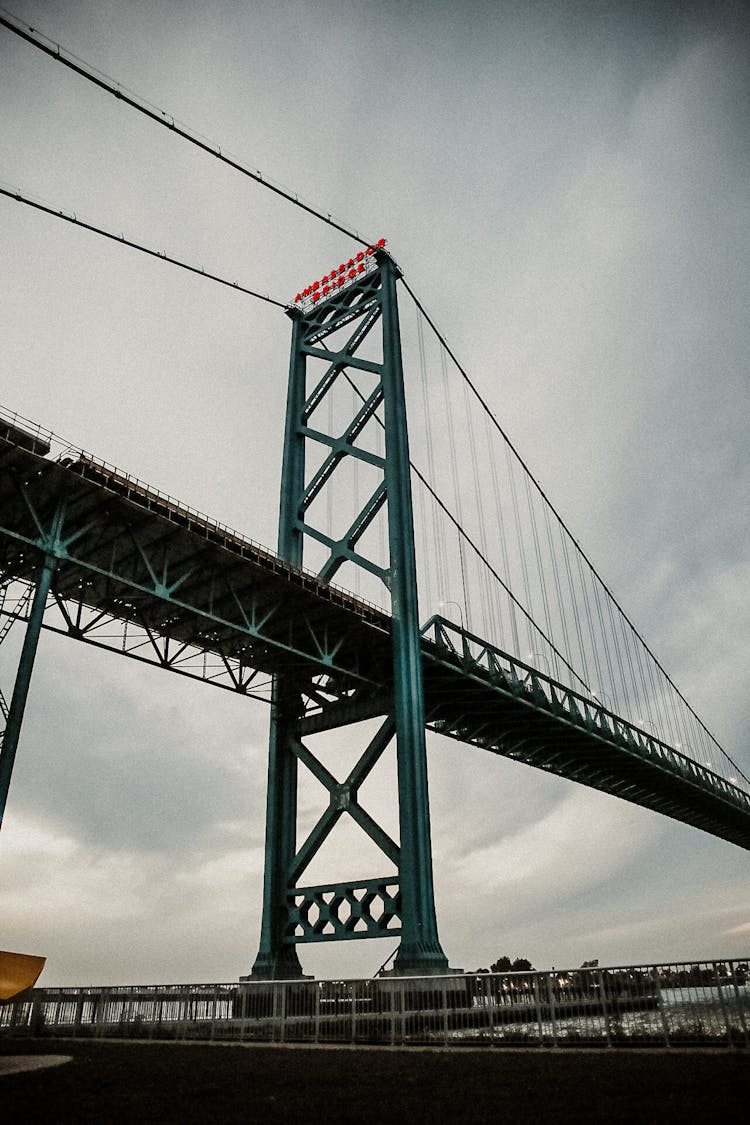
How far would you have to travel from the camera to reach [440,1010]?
51.0ft

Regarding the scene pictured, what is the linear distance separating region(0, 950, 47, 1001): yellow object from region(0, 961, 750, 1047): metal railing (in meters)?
4.68

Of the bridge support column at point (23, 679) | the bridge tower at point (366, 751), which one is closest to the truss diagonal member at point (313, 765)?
the bridge tower at point (366, 751)

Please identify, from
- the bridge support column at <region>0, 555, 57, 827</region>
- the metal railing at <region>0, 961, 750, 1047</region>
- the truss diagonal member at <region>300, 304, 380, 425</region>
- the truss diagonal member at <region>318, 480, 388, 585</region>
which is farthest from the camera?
the truss diagonal member at <region>300, 304, 380, 425</region>

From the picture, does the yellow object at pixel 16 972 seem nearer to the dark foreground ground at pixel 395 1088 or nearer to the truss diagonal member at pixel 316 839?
the dark foreground ground at pixel 395 1088

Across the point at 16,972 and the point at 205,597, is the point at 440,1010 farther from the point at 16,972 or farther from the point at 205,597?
the point at 205,597

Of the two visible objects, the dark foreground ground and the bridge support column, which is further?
the bridge support column

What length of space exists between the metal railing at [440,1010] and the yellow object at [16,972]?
4.68 m

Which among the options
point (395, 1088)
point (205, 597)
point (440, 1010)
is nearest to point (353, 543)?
point (205, 597)

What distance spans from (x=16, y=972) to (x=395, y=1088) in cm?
989

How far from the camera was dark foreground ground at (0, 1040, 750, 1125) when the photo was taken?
22.7 feet

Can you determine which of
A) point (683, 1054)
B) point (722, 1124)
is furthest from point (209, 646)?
point (722, 1124)

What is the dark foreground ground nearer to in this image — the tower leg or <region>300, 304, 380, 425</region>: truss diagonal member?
the tower leg

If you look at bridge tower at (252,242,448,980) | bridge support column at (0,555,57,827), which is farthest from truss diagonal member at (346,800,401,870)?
bridge support column at (0,555,57,827)

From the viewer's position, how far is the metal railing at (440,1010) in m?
12.8
